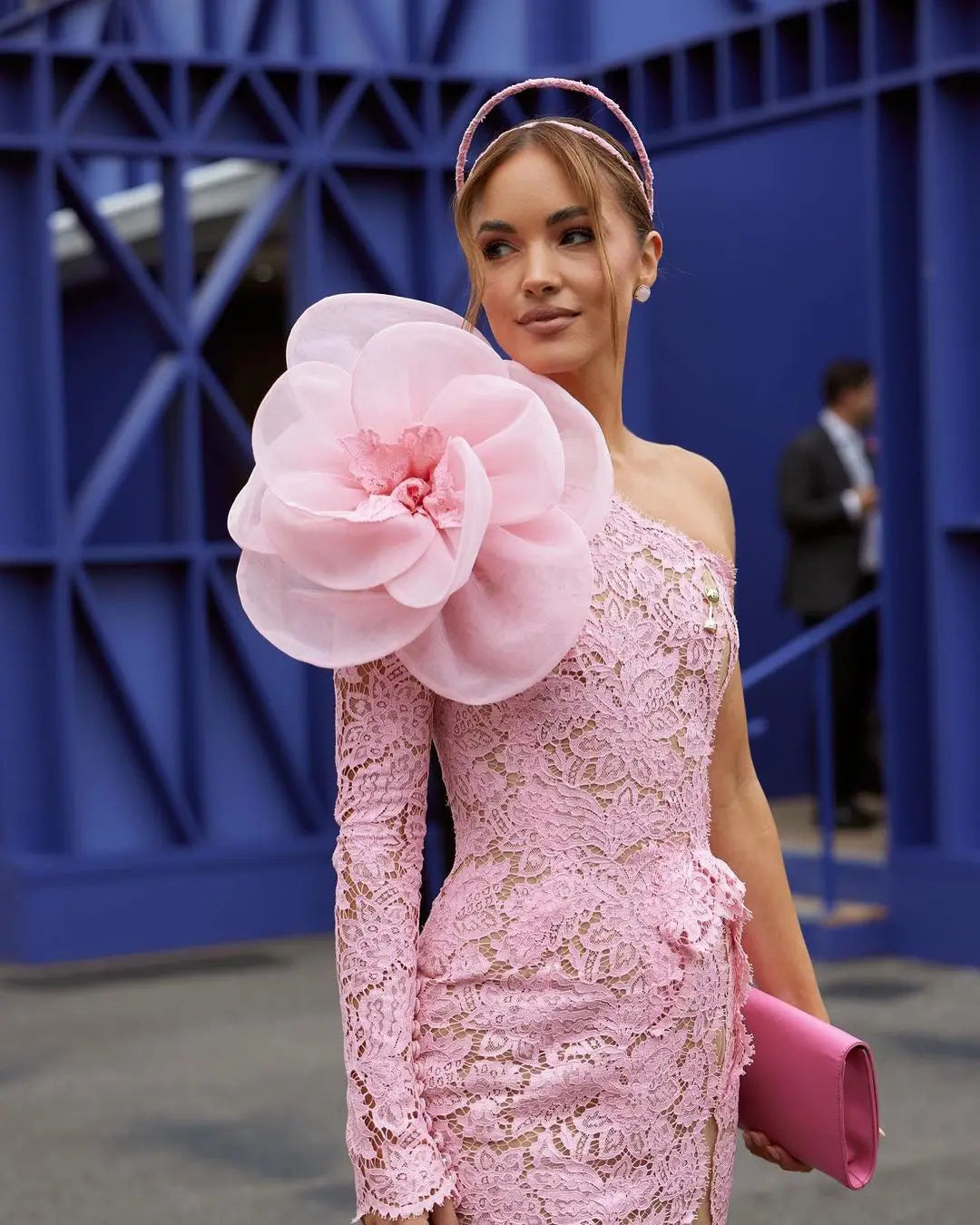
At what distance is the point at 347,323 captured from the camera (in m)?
2.33

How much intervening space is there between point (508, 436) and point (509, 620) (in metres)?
0.19

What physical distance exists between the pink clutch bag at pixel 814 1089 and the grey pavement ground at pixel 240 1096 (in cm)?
262

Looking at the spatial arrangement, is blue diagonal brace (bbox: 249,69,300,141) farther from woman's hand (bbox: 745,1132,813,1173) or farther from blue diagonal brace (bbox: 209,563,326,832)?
woman's hand (bbox: 745,1132,813,1173)

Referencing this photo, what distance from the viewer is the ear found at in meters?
2.45

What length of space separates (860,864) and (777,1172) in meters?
2.82

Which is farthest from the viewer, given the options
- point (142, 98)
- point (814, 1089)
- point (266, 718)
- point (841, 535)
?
point (841, 535)

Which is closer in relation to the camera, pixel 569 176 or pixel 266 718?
pixel 569 176

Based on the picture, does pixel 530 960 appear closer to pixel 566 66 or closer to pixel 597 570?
pixel 597 570

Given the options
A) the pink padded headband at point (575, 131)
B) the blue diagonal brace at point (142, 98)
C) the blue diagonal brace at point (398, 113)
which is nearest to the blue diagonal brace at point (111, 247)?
the blue diagonal brace at point (142, 98)

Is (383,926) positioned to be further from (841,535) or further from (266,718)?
(841,535)

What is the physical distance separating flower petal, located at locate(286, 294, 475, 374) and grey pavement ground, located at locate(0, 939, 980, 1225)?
3199 mm

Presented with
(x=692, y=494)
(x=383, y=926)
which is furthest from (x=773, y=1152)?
(x=692, y=494)

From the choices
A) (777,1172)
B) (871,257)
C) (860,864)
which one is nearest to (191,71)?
(871,257)

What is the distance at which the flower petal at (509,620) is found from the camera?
2.15 m
